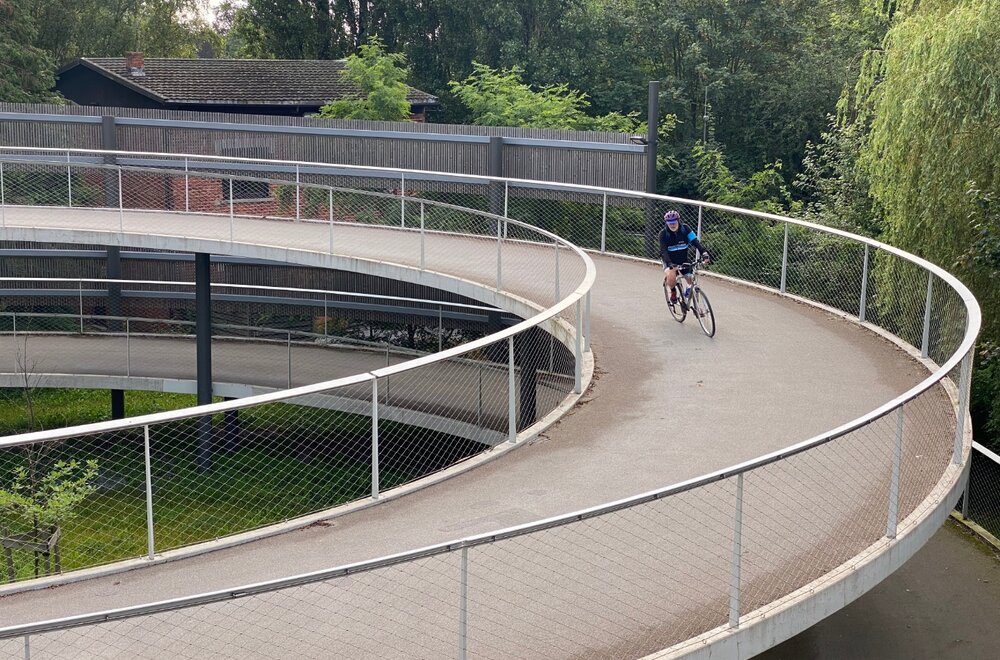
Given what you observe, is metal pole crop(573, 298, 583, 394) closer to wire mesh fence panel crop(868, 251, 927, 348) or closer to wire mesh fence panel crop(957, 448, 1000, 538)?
wire mesh fence panel crop(868, 251, 927, 348)

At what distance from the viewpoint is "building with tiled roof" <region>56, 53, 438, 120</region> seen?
35.9 meters

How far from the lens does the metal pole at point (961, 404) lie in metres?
10.6

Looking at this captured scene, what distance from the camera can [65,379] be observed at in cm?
2216

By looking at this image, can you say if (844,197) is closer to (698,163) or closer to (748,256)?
(748,256)

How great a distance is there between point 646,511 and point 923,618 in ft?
18.9

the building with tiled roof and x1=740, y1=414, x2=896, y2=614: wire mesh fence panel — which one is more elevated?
the building with tiled roof

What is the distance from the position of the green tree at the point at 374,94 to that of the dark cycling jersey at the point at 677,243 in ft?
63.0

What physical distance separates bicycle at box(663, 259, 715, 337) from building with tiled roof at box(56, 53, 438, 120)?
2116 centimetres

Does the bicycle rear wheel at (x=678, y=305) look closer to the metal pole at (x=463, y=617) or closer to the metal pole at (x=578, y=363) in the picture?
the metal pole at (x=578, y=363)

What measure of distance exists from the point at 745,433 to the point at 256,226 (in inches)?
459

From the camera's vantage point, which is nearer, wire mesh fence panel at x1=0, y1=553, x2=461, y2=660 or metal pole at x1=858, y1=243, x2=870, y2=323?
wire mesh fence panel at x1=0, y1=553, x2=461, y2=660

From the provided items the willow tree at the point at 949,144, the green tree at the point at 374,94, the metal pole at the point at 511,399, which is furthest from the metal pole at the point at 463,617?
the green tree at the point at 374,94

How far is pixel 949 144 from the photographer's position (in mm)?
17703

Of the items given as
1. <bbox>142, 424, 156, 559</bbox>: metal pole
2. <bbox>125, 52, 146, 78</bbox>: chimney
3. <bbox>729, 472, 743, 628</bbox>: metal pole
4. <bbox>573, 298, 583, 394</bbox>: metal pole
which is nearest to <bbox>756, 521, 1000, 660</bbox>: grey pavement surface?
<bbox>573, 298, 583, 394</bbox>: metal pole
